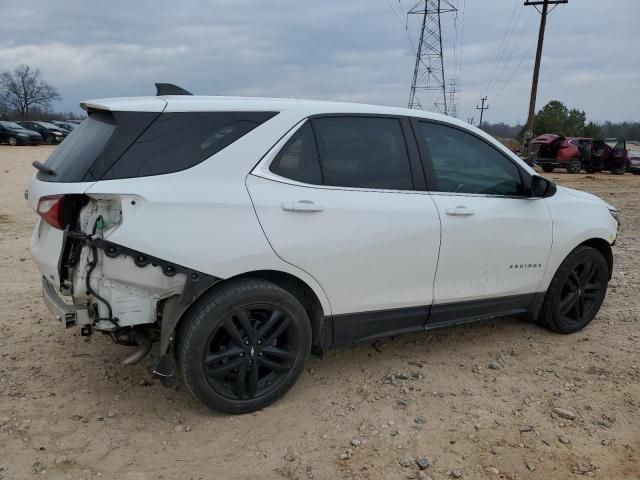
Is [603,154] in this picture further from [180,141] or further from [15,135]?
[15,135]

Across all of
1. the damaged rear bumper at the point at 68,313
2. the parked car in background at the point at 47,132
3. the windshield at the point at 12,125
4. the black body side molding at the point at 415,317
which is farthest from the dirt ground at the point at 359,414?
the parked car in background at the point at 47,132

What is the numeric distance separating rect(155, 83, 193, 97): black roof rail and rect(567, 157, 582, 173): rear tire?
22.9 meters

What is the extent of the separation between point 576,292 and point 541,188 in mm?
1079

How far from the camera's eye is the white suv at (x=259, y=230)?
9.34ft

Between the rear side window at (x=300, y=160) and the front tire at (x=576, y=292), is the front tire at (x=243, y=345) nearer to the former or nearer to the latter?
the rear side window at (x=300, y=160)

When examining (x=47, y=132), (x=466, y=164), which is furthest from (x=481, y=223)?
(x=47, y=132)

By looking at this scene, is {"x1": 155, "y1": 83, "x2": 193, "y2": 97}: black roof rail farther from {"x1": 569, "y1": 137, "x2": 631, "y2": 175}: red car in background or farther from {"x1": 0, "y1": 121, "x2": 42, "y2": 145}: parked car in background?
{"x1": 0, "y1": 121, "x2": 42, "y2": 145}: parked car in background

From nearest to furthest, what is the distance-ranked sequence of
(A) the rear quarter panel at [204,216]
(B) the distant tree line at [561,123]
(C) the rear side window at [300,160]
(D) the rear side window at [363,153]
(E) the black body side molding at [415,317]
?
(A) the rear quarter panel at [204,216] → (C) the rear side window at [300,160] → (D) the rear side window at [363,153] → (E) the black body side molding at [415,317] → (B) the distant tree line at [561,123]

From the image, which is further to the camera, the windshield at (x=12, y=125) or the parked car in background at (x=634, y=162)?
→ the windshield at (x=12, y=125)

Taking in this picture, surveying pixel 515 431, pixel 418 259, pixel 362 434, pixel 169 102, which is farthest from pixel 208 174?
pixel 515 431

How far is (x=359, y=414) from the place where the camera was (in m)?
3.28

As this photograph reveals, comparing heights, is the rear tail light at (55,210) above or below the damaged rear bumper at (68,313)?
above

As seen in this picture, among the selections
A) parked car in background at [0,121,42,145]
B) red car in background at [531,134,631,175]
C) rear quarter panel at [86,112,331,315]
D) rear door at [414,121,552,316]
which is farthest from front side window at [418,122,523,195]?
parked car in background at [0,121,42,145]

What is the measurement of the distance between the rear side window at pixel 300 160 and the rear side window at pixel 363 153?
0.05 metres
